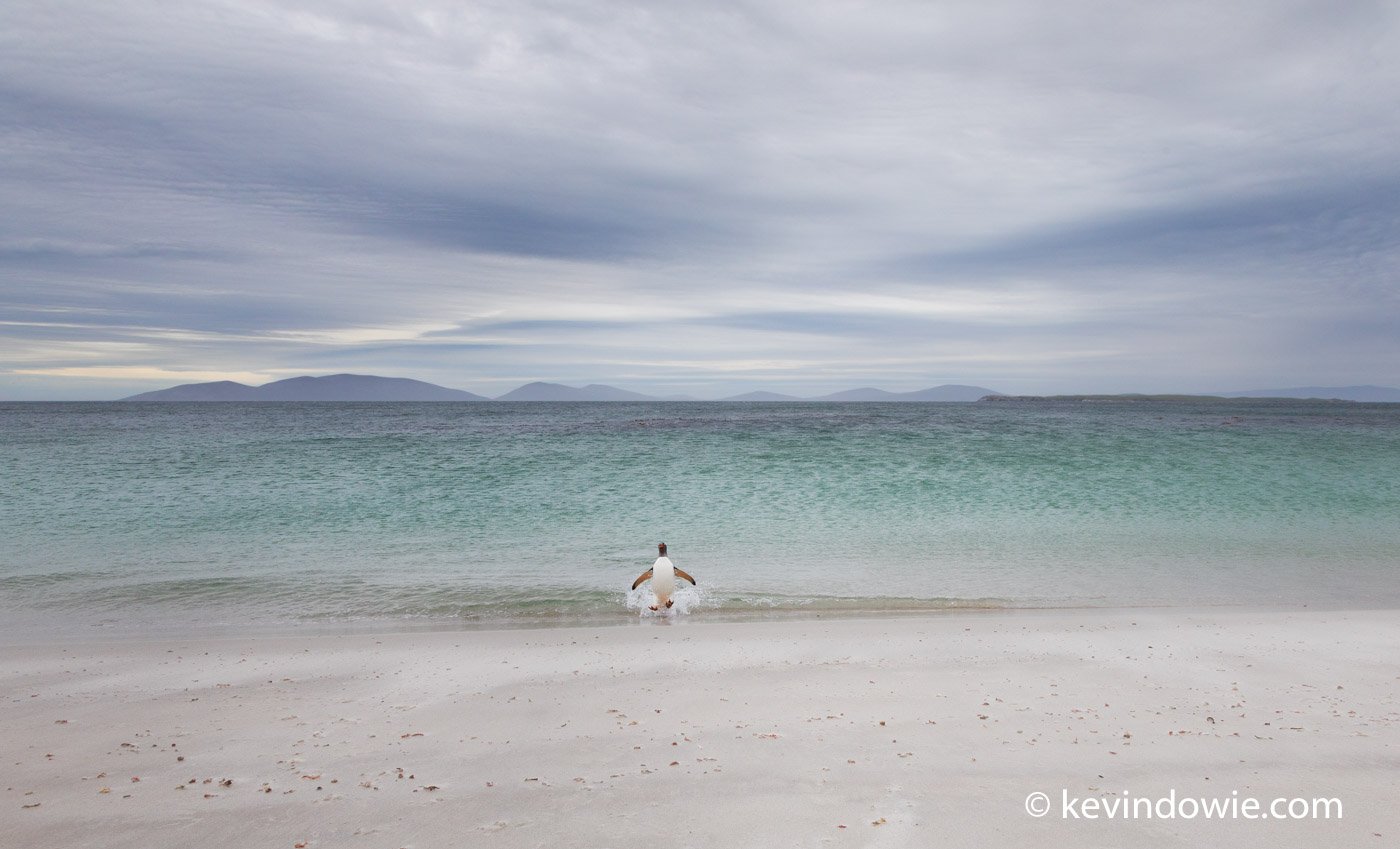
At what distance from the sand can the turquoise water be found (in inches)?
81.7

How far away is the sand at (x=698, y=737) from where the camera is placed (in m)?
4.57

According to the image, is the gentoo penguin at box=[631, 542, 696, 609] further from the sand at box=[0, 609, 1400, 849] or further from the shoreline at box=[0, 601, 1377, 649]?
the sand at box=[0, 609, 1400, 849]

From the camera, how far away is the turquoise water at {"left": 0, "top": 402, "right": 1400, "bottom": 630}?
10805mm

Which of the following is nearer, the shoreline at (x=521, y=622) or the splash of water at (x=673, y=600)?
the shoreline at (x=521, y=622)

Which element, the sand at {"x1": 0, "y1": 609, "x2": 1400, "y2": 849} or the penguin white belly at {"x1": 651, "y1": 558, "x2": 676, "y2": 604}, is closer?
the sand at {"x1": 0, "y1": 609, "x2": 1400, "y2": 849}

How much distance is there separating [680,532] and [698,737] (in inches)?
382

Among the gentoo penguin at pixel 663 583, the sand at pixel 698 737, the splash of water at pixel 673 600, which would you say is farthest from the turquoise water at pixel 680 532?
the sand at pixel 698 737

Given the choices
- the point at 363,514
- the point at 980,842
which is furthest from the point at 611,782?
the point at 363,514

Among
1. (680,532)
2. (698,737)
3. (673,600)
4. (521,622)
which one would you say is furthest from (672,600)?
(680,532)

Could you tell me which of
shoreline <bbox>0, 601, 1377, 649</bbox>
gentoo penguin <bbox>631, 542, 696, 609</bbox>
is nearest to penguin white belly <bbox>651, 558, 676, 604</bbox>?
gentoo penguin <bbox>631, 542, 696, 609</bbox>

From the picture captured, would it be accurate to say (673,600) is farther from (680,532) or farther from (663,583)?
(680,532)

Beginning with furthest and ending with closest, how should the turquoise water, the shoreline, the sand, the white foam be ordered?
the turquoise water
the white foam
the shoreline
the sand

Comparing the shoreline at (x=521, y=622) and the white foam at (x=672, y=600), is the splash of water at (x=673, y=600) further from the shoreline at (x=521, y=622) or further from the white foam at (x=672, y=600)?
the shoreline at (x=521, y=622)

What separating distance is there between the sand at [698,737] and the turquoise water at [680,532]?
2.07 meters
